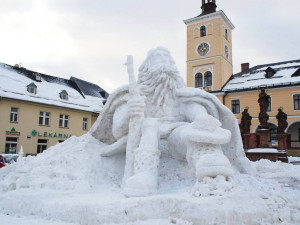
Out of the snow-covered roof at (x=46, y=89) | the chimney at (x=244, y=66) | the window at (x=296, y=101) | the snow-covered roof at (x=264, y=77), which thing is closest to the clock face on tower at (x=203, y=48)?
the snow-covered roof at (x=264, y=77)

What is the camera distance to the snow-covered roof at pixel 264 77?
28.0 meters

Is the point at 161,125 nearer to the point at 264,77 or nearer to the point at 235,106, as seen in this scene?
the point at 235,106

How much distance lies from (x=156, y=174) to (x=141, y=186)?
14.2 inches

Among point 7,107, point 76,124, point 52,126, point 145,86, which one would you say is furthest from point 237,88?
point 145,86

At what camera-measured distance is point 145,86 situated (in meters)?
4.00

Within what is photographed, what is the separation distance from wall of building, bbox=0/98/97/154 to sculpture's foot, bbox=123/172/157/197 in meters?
19.3

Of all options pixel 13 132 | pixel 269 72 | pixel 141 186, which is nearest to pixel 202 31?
pixel 269 72

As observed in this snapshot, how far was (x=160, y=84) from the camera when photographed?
395 centimetres

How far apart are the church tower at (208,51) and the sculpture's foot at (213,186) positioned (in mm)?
29993

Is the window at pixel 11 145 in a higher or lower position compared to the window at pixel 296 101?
lower

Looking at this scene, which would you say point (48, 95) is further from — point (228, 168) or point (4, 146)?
point (228, 168)

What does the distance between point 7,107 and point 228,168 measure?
20295 mm

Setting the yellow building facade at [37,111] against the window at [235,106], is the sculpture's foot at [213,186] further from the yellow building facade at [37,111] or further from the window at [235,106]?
the window at [235,106]

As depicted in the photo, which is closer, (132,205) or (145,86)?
(132,205)
